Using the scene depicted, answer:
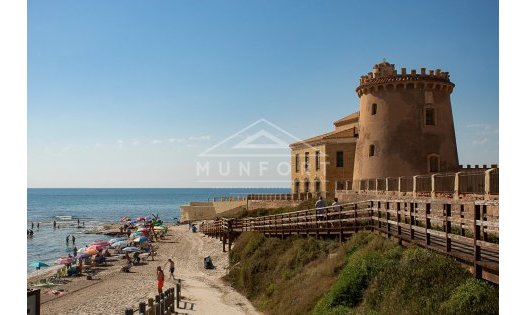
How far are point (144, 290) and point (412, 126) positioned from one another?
63.3ft

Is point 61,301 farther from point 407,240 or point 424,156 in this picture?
point 424,156

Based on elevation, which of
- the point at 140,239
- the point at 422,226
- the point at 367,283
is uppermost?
the point at 422,226

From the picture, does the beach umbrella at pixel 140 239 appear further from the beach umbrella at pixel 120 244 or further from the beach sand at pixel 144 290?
the beach sand at pixel 144 290

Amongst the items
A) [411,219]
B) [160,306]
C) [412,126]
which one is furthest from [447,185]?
[412,126]

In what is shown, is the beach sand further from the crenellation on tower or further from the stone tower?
the crenellation on tower

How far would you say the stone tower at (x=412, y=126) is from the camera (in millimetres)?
29844

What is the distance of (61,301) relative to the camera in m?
22.7

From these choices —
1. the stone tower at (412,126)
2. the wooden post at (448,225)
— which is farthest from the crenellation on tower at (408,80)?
the wooden post at (448,225)

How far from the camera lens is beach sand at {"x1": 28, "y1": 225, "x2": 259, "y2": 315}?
19.0 metres

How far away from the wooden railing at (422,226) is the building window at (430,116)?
12159 mm

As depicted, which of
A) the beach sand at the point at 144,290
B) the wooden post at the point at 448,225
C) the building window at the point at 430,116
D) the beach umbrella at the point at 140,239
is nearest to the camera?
the wooden post at the point at 448,225

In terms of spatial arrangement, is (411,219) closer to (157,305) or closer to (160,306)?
(157,305)

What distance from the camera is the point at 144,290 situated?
23.6 meters
